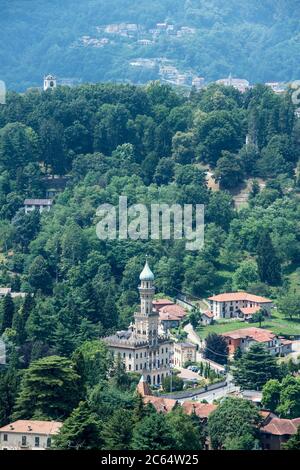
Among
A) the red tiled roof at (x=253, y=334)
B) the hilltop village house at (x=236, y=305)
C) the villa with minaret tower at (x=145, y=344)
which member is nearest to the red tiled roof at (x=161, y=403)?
the villa with minaret tower at (x=145, y=344)

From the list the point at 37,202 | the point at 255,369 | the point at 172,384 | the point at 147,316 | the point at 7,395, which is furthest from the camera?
the point at 37,202

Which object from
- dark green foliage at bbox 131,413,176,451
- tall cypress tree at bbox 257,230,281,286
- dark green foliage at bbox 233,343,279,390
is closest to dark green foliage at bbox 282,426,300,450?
dark green foliage at bbox 131,413,176,451

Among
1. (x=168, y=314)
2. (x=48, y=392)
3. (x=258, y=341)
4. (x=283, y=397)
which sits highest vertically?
(x=168, y=314)

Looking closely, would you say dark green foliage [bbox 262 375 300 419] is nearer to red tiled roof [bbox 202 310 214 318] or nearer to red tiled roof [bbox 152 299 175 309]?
red tiled roof [bbox 202 310 214 318]

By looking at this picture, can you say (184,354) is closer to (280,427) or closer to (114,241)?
(280,427)

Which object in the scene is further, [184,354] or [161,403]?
[184,354]

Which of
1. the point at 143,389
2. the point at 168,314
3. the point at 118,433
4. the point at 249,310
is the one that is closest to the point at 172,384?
the point at 143,389
